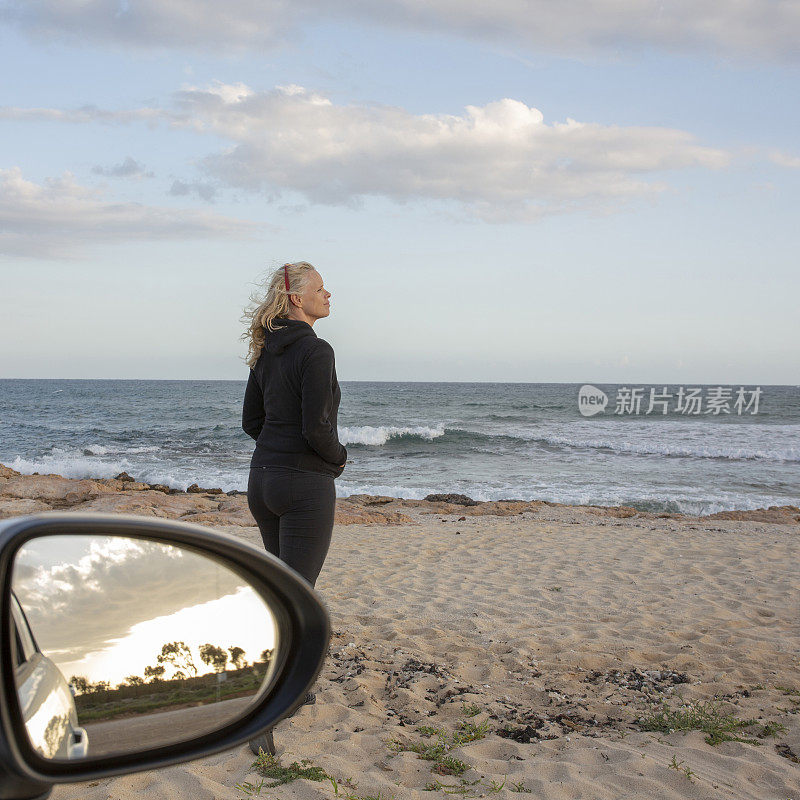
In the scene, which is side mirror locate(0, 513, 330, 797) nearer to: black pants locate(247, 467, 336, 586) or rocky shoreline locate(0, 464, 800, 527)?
black pants locate(247, 467, 336, 586)

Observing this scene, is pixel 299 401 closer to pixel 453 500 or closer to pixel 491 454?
pixel 453 500

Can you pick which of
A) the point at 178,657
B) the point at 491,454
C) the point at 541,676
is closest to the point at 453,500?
the point at 541,676

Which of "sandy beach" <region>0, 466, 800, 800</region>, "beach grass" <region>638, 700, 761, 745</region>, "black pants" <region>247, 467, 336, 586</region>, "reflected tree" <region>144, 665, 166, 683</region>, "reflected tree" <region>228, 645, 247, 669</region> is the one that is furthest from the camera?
"beach grass" <region>638, 700, 761, 745</region>

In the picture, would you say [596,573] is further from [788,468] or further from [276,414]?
[788,468]

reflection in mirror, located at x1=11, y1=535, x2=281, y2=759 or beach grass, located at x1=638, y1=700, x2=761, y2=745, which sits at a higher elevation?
reflection in mirror, located at x1=11, y1=535, x2=281, y2=759

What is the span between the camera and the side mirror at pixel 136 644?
0.94 meters

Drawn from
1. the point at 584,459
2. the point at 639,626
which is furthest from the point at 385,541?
the point at 584,459

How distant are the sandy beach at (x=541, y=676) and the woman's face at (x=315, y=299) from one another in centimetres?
201

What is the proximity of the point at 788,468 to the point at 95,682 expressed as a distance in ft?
81.1

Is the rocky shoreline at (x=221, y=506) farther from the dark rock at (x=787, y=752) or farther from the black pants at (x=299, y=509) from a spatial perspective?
the dark rock at (x=787, y=752)

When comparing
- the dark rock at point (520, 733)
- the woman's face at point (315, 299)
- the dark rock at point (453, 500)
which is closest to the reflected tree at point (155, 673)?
the woman's face at point (315, 299)

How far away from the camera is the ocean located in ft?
58.1

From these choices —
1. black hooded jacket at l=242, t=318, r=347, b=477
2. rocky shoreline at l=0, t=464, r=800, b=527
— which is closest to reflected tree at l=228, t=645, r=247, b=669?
black hooded jacket at l=242, t=318, r=347, b=477

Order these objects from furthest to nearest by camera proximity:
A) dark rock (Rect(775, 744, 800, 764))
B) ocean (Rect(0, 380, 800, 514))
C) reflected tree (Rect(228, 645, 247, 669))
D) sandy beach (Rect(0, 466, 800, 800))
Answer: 1. ocean (Rect(0, 380, 800, 514))
2. dark rock (Rect(775, 744, 800, 764))
3. sandy beach (Rect(0, 466, 800, 800))
4. reflected tree (Rect(228, 645, 247, 669))
